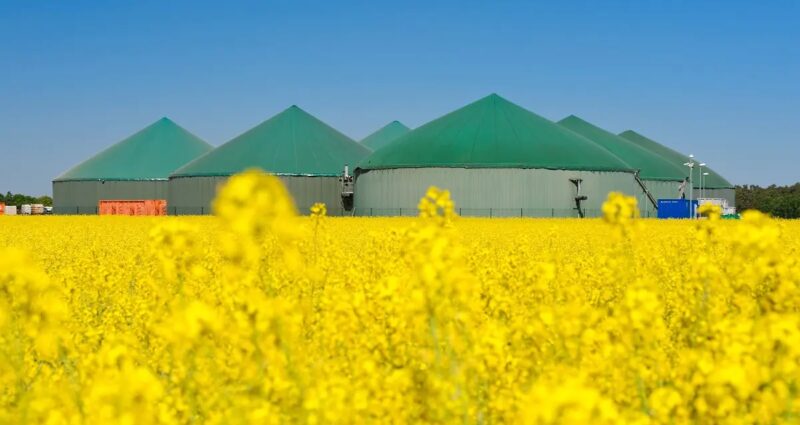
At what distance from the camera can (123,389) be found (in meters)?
2.78

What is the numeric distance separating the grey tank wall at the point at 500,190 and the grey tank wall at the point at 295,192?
9398mm

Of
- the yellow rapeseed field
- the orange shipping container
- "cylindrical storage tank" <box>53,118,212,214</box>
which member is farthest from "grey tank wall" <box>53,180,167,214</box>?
the yellow rapeseed field

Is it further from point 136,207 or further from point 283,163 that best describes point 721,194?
point 136,207

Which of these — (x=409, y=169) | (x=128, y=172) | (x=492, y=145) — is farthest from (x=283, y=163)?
(x=128, y=172)

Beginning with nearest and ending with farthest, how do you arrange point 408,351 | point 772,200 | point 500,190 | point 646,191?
point 408,351
point 500,190
point 646,191
point 772,200

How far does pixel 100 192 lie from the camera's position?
77.8 meters

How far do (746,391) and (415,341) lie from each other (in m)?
2.74

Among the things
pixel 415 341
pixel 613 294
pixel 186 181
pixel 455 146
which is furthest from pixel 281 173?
pixel 415 341

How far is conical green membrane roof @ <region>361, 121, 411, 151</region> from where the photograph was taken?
11044cm

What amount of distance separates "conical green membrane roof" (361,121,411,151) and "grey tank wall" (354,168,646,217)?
174 ft

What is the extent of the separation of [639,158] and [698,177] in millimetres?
14590

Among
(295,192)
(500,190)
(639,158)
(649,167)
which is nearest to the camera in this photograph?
(500,190)

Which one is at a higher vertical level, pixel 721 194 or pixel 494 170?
pixel 494 170

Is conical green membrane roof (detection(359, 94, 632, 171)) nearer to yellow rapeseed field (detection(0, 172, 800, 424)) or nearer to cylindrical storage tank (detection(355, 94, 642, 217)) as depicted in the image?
cylindrical storage tank (detection(355, 94, 642, 217))
